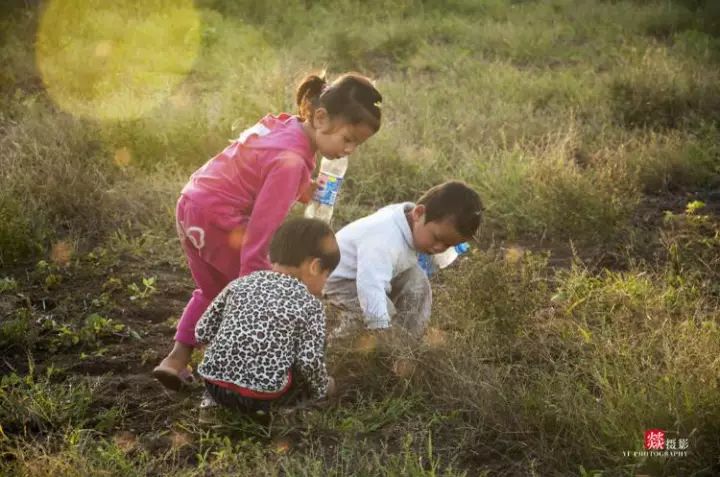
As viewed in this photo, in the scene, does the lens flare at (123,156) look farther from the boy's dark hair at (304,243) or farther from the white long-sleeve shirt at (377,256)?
the boy's dark hair at (304,243)

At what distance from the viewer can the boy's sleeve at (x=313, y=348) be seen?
2.64 meters

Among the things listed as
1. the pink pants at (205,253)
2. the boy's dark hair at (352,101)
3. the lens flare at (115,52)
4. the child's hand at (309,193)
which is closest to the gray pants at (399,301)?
→ the child's hand at (309,193)

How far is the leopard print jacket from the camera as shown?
255 cm

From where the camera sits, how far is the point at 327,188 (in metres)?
3.29

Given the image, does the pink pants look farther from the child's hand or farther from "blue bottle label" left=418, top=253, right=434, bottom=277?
"blue bottle label" left=418, top=253, right=434, bottom=277

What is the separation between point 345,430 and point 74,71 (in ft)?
22.1

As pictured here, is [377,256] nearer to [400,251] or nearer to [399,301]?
[400,251]

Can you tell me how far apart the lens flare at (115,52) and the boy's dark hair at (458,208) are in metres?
3.59

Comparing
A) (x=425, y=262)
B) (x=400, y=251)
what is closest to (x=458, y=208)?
(x=400, y=251)

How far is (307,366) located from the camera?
2646 mm

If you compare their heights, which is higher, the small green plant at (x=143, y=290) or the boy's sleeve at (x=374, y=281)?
the boy's sleeve at (x=374, y=281)

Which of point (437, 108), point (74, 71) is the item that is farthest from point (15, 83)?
point (437, 108)

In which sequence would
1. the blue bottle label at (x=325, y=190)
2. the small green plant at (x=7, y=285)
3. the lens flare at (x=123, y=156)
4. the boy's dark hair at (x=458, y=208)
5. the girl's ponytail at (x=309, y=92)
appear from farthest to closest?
the lens flare at (x=123, y=156)
the small green plant at (x=7, y=285)
the blue bottle label at (x=325, y=190)
the boy's dark hair at (x=458, y=208)
the girl's ponytail at (x=309, y=92)

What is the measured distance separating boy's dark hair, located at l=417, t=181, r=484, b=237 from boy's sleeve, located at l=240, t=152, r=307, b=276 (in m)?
0.69
